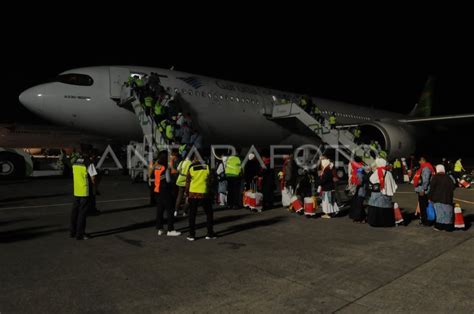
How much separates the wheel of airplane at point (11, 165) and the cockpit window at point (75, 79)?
6338mm

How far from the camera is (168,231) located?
7293mm

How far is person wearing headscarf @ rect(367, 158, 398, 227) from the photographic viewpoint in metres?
8.05

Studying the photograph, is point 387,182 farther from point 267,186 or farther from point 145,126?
point 145,126

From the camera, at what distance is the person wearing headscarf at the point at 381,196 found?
8.05 meters

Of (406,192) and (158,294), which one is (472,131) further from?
(158,294)

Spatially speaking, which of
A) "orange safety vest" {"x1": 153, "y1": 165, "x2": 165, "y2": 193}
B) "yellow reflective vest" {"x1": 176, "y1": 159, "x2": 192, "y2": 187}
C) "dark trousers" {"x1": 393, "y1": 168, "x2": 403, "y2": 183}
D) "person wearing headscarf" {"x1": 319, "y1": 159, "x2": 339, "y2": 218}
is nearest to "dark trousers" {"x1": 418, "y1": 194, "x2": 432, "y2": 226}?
"person wearing headscarf" {"x1": 319, "y1": 159, "x2": 339, "y2": 218}

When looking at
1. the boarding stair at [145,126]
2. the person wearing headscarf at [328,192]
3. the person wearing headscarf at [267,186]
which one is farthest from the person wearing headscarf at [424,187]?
the boarding stair at [145,126]

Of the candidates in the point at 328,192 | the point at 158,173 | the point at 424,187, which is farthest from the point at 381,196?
the point at 158,173

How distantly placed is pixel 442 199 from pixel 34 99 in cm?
1264

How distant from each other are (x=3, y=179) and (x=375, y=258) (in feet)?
59.1

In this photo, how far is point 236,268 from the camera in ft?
17.0

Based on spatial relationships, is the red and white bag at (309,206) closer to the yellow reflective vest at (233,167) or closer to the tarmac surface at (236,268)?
the tarmac surface at (236,268)

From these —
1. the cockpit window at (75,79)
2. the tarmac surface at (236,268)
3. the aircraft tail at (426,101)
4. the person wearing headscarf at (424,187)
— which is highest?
the aircraft tail at (426,101)

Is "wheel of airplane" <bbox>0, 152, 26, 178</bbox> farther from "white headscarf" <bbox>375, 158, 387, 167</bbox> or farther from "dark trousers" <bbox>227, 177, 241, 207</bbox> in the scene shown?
"white headscarf" <bbox>375, 158, 387, 167</bbox>
